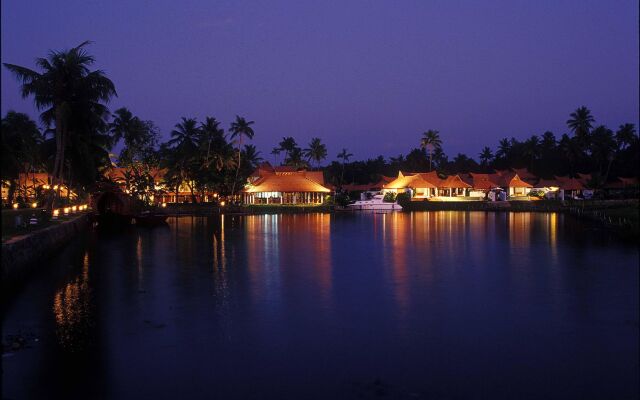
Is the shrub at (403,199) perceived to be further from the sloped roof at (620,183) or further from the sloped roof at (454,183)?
the sloped roof at (620,183)

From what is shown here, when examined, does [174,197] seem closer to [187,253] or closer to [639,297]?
[187,253]

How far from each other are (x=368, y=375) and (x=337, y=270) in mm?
11741

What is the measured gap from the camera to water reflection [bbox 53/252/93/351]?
38.3ft

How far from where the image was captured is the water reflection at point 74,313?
11664 mm

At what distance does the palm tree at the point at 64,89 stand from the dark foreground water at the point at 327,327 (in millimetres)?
9471

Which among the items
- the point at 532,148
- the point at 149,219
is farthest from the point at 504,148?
the point at 149,219

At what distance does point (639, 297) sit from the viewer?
52.7 ft

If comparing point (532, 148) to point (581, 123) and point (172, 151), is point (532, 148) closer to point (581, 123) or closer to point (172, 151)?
point (581, 123)

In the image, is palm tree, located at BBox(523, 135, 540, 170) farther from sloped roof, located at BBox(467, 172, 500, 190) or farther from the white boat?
the white boat

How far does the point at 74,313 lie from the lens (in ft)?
46.4

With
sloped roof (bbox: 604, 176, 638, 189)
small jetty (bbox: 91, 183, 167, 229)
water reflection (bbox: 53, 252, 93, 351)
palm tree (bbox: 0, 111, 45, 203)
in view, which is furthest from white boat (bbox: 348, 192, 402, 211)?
water reflection (bbox: 53, 252, 93, 351)

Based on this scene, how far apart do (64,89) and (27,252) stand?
14.5 metres

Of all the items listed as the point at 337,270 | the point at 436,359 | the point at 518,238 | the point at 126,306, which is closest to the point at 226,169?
the point at 518,238

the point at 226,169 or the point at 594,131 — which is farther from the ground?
the point at 594,131
